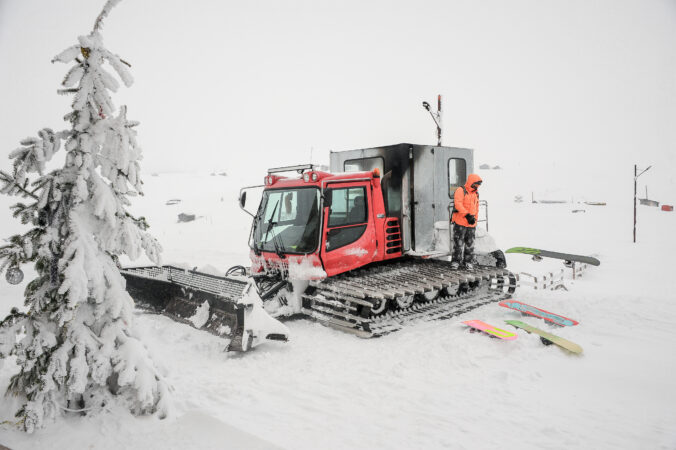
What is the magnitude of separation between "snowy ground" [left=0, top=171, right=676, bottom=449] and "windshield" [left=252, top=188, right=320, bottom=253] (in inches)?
53.9

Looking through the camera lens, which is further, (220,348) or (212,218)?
(212,218)

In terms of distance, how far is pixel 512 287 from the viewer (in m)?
8.16

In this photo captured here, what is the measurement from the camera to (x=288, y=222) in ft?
23.5

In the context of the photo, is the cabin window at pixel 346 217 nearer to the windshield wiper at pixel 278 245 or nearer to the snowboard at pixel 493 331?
the windshield wiper at pixel 278 245

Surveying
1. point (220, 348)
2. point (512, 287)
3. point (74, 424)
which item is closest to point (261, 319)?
point (220, 348)

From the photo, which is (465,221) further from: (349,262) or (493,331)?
(493,331)

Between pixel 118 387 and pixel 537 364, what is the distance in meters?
4.75

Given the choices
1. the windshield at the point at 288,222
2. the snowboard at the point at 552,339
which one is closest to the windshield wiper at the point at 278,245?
the windshield at the point at 288,222

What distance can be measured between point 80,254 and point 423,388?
363 centimetres

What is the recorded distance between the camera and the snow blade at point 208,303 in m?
5.25

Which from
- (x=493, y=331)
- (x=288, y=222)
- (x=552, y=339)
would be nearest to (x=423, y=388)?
(x=493, y=331)

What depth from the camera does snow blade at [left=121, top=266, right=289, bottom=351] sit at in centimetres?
525

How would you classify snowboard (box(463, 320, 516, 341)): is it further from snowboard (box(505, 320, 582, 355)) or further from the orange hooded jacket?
the orange hooded jacket

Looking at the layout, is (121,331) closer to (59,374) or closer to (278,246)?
(59,374)
